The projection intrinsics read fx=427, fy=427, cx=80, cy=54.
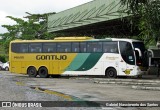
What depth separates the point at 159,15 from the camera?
21.0 metres

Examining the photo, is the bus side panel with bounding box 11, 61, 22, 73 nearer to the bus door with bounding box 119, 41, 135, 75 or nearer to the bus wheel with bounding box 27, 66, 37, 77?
the bus wheel with bounding box 27, 66, 37, 77

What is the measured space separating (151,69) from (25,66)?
12.1 meters

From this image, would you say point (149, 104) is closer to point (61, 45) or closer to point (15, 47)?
point (61, 45)

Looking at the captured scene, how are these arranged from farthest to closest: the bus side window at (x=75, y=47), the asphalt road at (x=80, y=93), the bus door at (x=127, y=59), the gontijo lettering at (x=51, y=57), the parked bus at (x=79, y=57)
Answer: the gontijo lettering at (x=51, y=57) < the bus side window at (x=75, y=47) < the parked bus at (x=79, y=57) < the bus door at (x=127, y=59) < the asphalt road at (x=80, y=93)

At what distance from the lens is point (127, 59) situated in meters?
29.2

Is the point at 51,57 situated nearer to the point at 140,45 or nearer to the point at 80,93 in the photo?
the point at 140,45

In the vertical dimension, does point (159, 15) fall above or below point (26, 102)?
above

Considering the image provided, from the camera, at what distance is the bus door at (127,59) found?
1144 inches

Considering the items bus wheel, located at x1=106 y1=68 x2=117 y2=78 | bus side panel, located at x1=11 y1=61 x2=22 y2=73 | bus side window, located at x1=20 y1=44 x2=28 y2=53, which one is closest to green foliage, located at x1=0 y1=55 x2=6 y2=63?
bus side panel, located at x1=11 y1=61 x2=22 y2=73

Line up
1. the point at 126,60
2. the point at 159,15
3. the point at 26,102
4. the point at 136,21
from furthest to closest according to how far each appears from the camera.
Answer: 1. the point at 126,60
2. the point at 136,21
3. the point at 159,15
4. the point at 26,102

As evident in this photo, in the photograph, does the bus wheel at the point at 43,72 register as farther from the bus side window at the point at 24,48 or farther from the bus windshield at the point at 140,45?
the bus windshield at the point at 140,45

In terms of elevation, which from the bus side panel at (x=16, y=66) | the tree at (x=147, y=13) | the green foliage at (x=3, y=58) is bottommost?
the bus side panel at (x=16, y=66)

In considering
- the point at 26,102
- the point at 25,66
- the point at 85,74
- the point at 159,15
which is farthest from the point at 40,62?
the point at 26,102

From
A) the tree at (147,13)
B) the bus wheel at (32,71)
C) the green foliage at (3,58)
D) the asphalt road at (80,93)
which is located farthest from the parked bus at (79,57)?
the green foliage at (3,58)
